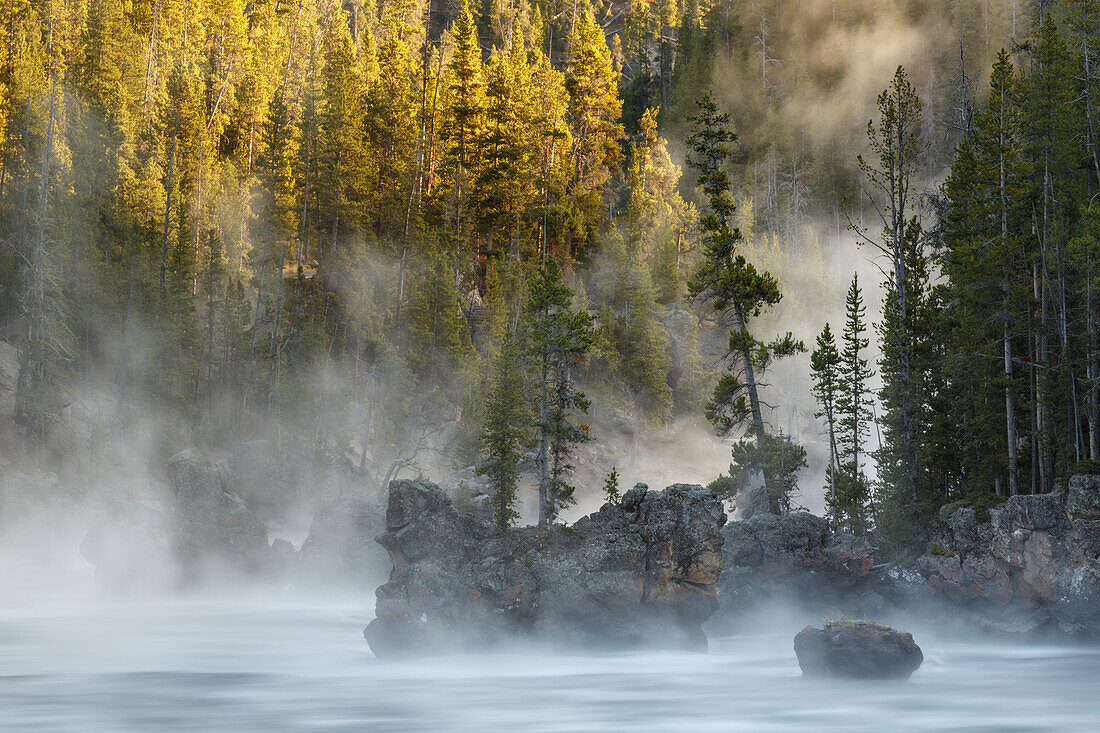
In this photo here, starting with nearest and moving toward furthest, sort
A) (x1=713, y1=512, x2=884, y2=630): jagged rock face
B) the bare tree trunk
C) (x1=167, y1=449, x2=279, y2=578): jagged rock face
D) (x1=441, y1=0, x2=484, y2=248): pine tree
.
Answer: the bare tree trunk < (x1=713, y1=512, x2=884, y2=630): jagged rock face < (x1=167, y1=449, x2=279, y2=578): jagged rock face < (x1=441, y1=0, x2=484, y2=248): pine tree

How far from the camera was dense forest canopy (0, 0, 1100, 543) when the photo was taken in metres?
34.5

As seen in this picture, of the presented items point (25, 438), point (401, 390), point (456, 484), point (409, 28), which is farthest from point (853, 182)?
point (25, 438)

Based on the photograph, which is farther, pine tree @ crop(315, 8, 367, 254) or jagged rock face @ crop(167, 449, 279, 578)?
pine tree @ crop(315, 8, 367, 254)

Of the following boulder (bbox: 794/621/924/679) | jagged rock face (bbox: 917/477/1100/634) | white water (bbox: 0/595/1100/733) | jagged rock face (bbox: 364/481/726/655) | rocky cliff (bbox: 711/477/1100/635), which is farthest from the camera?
rocky cliff (bbox: 711/477/1100/635)

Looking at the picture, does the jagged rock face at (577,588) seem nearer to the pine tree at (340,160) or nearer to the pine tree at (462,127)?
the pine tree at (462,127)

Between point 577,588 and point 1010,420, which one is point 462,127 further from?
point 577,588

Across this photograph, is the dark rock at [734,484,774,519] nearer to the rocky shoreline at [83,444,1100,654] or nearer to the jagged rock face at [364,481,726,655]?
the rocky shoreline at [83,444,1100,654]

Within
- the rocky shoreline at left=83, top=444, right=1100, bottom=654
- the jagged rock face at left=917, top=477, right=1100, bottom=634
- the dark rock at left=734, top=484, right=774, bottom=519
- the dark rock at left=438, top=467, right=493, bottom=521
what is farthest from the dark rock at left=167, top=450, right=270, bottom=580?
the jagged rock face at left=917, top=477, right=1100, bottom=634

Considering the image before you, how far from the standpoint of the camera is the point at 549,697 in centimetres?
2486

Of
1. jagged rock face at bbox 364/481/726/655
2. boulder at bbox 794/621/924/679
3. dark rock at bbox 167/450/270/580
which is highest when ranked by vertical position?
dark rock at bbox 167/450/270/580

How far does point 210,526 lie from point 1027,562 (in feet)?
114

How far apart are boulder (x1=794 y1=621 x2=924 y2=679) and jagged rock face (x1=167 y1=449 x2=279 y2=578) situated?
95.5 ft

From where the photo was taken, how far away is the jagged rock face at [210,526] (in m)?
44.9

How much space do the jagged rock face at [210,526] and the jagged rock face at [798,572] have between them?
76.6ft
